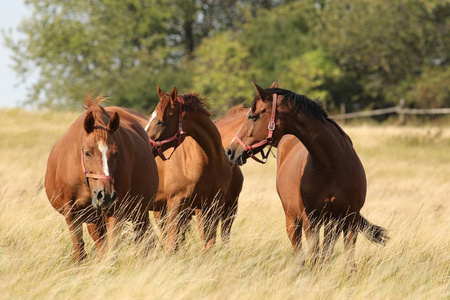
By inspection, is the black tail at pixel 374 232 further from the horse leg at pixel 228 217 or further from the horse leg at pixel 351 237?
the horse leg at pixel 228 217

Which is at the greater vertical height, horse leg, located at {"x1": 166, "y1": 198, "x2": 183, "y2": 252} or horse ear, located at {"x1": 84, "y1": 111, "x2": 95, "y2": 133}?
horse ear, located at {"x1": 84, "y1": 111, "x2": 95, "y2": 133}

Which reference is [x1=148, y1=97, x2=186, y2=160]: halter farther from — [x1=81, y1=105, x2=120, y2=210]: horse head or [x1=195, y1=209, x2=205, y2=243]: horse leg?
[x1=81, y1=105, x2=120, y2=210]: horse head

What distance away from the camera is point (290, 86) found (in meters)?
40.6

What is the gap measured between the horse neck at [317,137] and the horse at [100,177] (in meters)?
1.33

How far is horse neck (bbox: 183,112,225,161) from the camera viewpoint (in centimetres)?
796

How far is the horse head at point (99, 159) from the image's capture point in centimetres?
545

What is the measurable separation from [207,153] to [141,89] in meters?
→ 35.0

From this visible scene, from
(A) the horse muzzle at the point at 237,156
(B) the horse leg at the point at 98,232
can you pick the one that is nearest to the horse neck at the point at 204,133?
(A) the horse muzzle at the point at 237,156

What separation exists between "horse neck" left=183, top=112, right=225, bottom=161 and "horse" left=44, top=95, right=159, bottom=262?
1007 millimetres

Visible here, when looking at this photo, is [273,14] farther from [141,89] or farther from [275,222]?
[275,222]

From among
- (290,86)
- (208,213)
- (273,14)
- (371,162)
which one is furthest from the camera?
(273,14)

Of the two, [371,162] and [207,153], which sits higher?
[207,153]

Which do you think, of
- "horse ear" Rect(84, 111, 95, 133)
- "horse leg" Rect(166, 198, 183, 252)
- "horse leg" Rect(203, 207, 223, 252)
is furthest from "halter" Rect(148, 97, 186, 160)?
"horse ear" Rect(84, 111, 95, 133)

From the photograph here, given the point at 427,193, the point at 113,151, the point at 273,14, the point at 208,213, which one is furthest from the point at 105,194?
the point at 273,14
